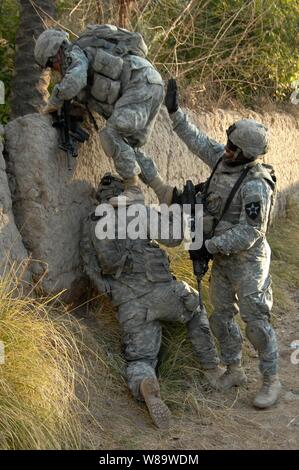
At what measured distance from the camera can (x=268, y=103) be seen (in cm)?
913

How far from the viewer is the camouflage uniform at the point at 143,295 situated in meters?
4.89

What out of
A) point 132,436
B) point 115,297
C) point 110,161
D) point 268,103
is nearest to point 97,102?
point 110,161

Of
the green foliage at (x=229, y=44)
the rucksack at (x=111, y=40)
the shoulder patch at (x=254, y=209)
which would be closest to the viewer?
the shoulder patch at (x=254, y=209)

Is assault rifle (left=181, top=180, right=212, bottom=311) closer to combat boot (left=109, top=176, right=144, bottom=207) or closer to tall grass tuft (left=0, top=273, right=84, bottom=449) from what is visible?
combat boot (left=109, top=176, right=144, bottom=207)

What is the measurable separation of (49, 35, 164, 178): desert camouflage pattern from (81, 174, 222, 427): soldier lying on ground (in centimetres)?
50

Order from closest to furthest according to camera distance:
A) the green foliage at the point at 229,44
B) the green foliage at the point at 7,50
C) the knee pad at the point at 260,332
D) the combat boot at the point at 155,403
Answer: the combat boot at the point at 155,403
the knee pad at the point at 260,332
the green foliage at the point at 7,50
the green foliage at the point at 229,44

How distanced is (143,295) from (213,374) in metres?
0.72

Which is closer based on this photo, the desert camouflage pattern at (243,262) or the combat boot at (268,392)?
the desert camouflage pattern at (243,262)

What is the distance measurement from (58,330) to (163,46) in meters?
4.50

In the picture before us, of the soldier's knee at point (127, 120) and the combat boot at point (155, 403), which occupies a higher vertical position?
the soldier's knee at point (127, 120)

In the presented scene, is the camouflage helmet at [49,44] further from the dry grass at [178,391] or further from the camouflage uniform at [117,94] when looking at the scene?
the dry grass at [178,391]

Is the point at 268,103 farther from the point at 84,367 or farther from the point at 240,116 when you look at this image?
the point at 84,367

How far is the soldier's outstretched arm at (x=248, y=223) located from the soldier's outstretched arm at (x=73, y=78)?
1295 mm

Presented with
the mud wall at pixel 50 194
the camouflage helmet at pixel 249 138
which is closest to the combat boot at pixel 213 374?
the mud wall at pixel 50 194
